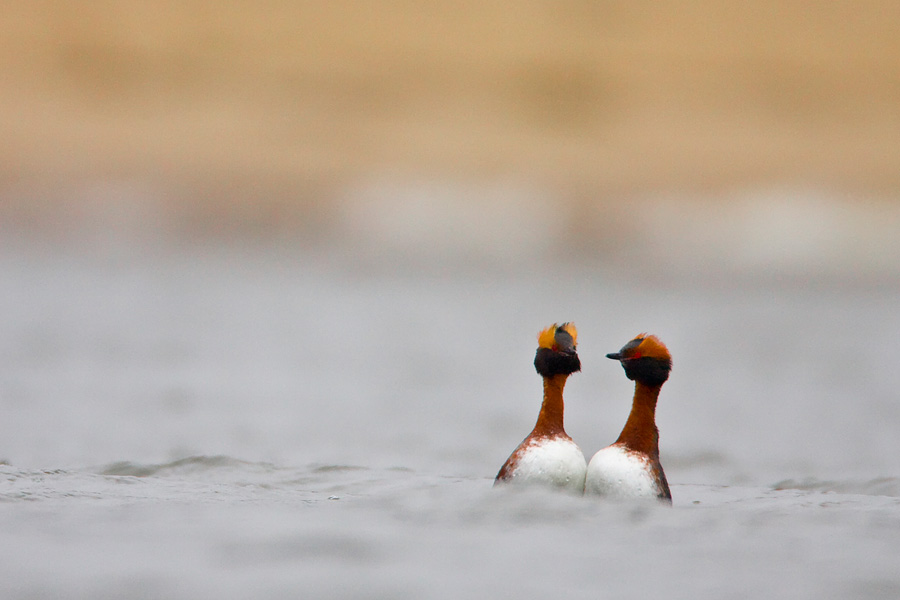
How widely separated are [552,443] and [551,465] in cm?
16

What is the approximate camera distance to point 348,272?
77.4 ft

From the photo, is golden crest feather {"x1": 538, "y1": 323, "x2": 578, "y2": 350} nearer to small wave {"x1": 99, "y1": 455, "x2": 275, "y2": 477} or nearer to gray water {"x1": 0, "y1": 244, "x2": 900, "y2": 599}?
gray water {"x1": 0, "y1": 244, "x2": 900, "y2": 599}

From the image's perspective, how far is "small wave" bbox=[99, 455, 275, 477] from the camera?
20.5 ft

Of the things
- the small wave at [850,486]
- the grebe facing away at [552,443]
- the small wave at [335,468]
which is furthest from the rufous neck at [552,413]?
the small wave at [850,486]

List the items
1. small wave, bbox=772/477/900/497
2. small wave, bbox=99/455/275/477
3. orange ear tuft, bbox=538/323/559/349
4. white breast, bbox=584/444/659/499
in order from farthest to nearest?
small wave, bbox=772/477/900/497, small wave, bbox=99/455/275/477, orange ear tuft, bbox=538/323/559/349, white breast, bbox=584/444/659/499

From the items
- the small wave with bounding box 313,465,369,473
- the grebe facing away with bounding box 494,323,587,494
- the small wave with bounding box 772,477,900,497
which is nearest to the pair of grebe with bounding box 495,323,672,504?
the grebe facing away with bounding box 494,323,587,494

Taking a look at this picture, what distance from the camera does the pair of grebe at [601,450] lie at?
5.04m

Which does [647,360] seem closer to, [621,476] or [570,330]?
[570,330]

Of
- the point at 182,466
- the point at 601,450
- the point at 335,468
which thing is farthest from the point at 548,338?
the point at 182,466

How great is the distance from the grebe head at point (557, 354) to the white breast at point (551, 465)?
13.9 inches

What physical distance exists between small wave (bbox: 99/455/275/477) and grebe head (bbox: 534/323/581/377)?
2.19 m

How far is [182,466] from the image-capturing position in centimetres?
643

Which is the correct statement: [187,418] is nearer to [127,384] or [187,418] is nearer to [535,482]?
[127,384]

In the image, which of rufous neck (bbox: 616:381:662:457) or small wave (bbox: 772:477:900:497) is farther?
small wave (bbox: 772:477:900:497)
